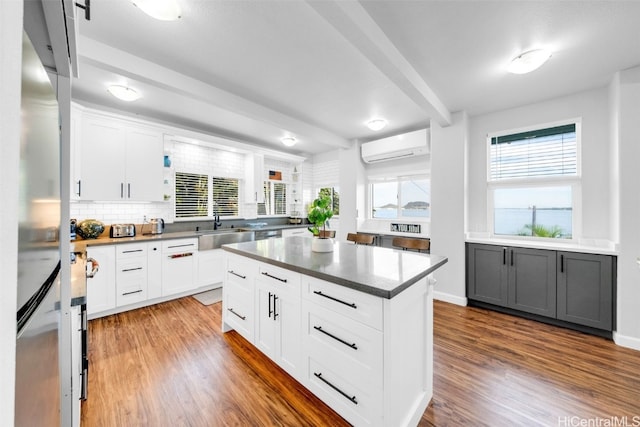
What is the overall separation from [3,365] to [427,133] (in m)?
4.49

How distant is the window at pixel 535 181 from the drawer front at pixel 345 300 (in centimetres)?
328

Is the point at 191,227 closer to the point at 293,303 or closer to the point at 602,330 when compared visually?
the point at 293,303

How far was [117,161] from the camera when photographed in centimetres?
338

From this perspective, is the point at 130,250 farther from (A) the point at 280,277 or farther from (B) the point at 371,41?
(B) the point at 371,41

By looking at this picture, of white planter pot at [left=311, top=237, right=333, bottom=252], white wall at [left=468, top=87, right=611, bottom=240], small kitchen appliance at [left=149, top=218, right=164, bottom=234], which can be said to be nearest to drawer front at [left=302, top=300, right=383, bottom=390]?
white planter pot at [left=311, top=237, right=333, bottom=252]

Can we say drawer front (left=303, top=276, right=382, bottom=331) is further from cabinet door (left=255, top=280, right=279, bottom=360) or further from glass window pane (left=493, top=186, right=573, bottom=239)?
glass window pane (left=493, top=186, right=573, bottom=239)

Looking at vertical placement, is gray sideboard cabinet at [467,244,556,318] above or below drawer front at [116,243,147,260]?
below

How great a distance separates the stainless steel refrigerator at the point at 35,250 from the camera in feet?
1.65

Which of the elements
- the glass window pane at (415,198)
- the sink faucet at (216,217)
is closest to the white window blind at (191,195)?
the sink faucet at (216,217)

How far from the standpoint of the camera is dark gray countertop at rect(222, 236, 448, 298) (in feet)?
4.51

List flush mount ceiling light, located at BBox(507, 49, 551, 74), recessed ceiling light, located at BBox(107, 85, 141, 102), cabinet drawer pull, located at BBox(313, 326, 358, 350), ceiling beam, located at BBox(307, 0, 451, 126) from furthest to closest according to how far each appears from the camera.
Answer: recessed ceiling light, located at BBox(107, 85, 141, 102)
flush mount ceiling light, located at BBox(507, 49, 551, 74)
ceiling beam, located at BBox(307, 0, 451, 126)
cabinet drawer pull, located at BBox(313, 326, 358, 350)

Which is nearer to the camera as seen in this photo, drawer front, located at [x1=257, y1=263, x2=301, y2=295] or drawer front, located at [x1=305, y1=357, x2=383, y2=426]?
drawer front, located at [x1=305, y1=357, x2=383, y2=426]

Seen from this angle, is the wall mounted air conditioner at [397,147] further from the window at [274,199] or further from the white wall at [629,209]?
the window at [274,199]

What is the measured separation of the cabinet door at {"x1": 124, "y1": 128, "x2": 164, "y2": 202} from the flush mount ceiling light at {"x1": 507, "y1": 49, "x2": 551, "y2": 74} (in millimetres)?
4436
